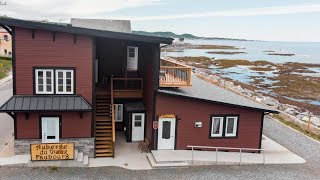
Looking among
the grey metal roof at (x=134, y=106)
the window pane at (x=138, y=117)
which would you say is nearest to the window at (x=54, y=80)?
the grey metal roof at (x=134, y=106)

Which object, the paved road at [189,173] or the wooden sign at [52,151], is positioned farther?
the wooden sign at [52,151]

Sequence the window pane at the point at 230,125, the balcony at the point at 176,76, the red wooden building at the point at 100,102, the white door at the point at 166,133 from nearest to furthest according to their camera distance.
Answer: the red wooden building at the point at 100,102, the white door at the point at 166,133, the balcony at the point at 176,76, the window pane at the point at 230,125

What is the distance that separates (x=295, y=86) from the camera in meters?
57.7

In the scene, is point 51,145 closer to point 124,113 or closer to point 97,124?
point 97,124

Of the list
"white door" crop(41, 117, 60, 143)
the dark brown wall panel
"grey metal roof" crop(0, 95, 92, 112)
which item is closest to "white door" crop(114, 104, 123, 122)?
"grey metal roof" crop(0, 95, 92, 112)

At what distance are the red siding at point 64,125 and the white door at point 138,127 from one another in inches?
144

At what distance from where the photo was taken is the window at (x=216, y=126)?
1988 cm

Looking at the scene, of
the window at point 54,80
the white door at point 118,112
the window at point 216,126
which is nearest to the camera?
the window at point 54,80

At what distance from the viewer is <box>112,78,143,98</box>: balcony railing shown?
21.8 meters

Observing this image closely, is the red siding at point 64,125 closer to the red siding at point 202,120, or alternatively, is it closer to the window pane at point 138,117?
the window pane at point 138,117

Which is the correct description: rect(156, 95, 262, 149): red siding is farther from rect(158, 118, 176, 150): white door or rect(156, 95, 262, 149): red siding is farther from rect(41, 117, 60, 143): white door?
rect(41, 117, 60, 143): white door

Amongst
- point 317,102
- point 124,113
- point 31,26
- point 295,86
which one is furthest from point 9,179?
point 295,86

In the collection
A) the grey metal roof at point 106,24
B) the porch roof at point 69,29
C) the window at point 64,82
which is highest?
the grey metal roof at point 106,24

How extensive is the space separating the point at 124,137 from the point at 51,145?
5891 millimetres
